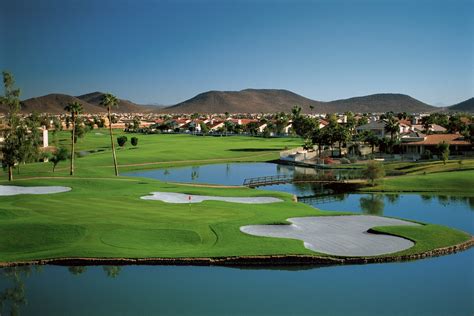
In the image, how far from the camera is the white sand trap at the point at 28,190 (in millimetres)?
49706

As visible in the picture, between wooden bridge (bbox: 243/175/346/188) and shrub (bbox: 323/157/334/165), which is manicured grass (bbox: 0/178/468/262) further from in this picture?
shrub (bbox: 323/157/334/165)

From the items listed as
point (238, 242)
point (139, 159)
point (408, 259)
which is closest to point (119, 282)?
point (238, 242)

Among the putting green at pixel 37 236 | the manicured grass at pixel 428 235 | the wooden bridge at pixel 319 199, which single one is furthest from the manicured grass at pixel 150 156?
the manicured grass at pixel 428 235

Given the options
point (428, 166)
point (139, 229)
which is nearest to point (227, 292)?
point (139, 229)

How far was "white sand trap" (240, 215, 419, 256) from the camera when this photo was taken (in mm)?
33062

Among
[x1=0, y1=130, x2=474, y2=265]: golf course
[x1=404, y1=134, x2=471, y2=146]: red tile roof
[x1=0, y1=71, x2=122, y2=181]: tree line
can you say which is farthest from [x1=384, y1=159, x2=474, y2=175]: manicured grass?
[x1=0, y1=71, x2=122, y2=181]: tree line

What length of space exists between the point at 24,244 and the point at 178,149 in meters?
75.3

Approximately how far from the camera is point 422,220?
141ft

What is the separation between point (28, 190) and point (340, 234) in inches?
1176

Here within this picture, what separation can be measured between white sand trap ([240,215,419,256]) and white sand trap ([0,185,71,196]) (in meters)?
22.4

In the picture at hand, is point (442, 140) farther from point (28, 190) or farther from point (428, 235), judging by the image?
point (28, 190)

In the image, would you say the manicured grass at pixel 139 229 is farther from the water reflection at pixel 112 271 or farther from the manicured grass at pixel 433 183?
the manicured grass at pixel 433 183

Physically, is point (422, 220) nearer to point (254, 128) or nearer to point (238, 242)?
point (238, 242)

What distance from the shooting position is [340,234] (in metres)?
36.8
